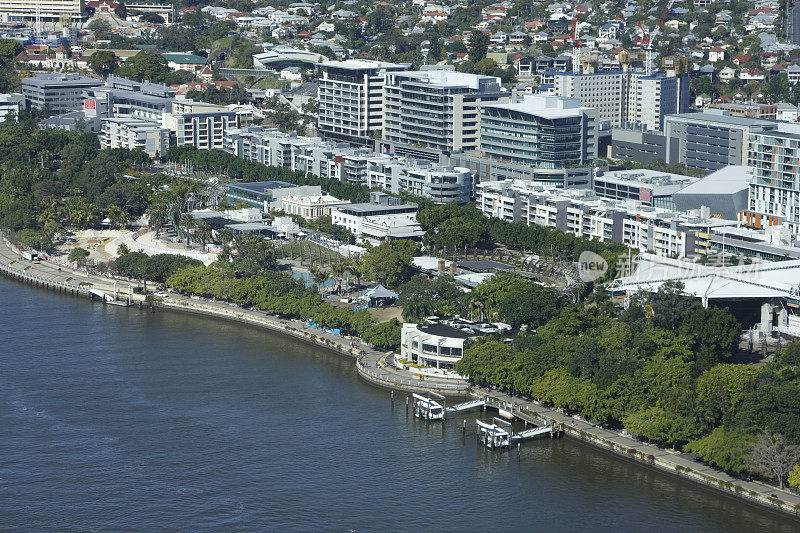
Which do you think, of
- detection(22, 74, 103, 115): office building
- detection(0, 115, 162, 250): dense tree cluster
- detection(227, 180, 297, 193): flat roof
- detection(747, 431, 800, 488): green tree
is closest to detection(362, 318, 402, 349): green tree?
detection(747, 431, 800, 488): green tree

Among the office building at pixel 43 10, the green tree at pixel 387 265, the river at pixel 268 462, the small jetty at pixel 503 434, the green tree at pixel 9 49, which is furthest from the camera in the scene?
the office building at pixel 43 10

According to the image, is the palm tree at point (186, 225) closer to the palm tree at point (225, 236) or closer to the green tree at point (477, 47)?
the palm tree at point (225, 236)

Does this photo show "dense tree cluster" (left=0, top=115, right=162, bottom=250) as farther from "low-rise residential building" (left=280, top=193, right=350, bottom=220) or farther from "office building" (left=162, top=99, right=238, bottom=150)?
"low-rise residential building" (left=280, top=193, right=350, bottom=220)

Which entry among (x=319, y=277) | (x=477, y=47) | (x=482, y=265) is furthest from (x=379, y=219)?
(x=477, y=47)

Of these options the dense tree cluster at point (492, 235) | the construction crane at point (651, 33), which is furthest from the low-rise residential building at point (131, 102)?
the construction crane at point (651, 33)

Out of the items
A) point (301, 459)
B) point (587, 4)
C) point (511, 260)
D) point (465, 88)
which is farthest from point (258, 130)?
point (587, 4)

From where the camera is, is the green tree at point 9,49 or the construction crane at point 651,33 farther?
the construction crane at point 651,33
